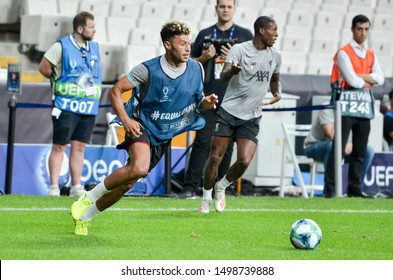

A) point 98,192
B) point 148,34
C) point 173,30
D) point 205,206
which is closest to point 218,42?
point 205,206

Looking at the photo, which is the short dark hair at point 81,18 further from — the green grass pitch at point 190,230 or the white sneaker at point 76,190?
the green grass pitch at point 190,230

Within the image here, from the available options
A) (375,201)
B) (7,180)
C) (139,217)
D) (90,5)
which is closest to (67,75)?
(7,180)

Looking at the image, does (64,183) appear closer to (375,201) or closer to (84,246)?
(375,201)

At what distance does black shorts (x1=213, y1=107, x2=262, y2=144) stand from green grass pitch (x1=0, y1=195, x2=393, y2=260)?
2.82 feet

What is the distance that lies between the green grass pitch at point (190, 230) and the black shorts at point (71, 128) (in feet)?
2.94

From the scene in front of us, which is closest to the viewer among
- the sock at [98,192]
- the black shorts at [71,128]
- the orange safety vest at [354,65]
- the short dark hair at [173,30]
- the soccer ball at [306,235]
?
the soccer ball at [306,235]

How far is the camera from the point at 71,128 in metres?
14.6

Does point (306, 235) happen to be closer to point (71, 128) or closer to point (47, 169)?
point (71, 128)

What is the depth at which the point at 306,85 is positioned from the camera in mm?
19094

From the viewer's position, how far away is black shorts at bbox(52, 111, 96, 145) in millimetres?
14555

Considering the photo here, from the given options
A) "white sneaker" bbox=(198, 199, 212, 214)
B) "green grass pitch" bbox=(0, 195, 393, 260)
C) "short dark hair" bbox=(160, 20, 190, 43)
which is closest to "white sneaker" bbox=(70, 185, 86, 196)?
"green grass pitch" bbox=(0, 195, 393, 260)

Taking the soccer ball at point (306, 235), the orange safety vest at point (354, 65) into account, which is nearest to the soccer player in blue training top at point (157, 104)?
the soccer ball at point (306, 235)

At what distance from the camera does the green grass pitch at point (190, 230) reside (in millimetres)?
8711

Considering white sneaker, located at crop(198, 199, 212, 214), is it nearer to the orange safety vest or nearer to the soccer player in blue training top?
the soccer player in blue training top
